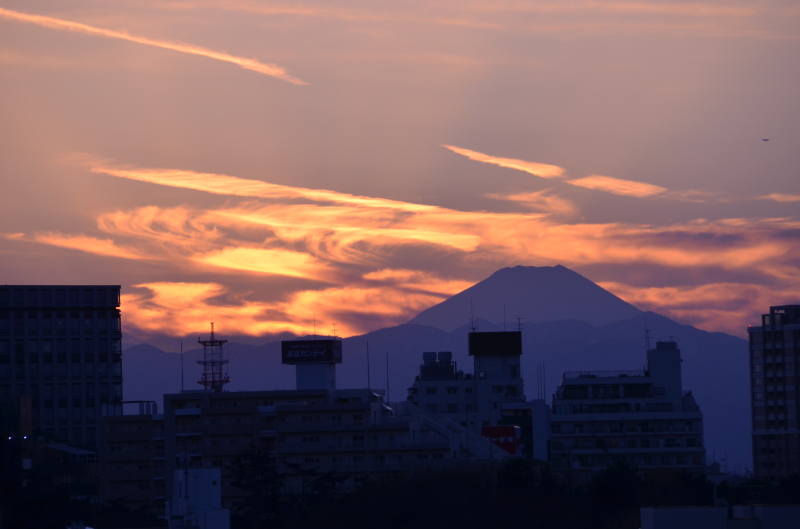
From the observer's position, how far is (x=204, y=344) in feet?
498

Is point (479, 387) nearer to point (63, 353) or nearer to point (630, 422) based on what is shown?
point (630, 422)

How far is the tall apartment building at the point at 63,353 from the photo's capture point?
473 feet

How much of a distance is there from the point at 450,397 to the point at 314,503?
65.4 m

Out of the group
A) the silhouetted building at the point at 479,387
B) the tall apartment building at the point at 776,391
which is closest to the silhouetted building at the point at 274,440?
the silhouetted building at the point at 479,387

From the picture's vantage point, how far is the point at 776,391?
140 metres

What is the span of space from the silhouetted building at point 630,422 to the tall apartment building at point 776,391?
68.0 feet

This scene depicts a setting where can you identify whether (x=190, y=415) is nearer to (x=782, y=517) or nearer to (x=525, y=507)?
(x=525, y=507)

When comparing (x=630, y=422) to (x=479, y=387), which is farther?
(x=479, y=387)

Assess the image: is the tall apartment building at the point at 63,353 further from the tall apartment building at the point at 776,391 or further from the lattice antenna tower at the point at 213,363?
the tall apartment building at the point at 776,391

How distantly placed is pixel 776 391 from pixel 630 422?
3143cm

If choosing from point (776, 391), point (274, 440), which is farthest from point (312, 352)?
point (776, 391)

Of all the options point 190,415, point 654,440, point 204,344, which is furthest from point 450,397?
point 190,415

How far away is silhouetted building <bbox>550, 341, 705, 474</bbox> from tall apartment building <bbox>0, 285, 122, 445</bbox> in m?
55.6

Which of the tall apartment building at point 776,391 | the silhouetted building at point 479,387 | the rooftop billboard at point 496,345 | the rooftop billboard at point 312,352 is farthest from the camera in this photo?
the rooftop billboard at point 496,345
